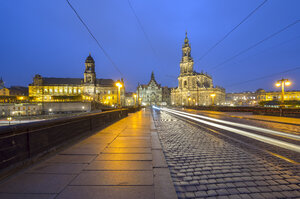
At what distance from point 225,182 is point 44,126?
200 inches

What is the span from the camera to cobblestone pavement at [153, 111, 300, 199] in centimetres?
295

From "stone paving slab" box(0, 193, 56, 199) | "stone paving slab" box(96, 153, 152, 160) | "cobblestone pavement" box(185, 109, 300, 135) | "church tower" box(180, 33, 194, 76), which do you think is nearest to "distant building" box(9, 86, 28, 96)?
"church tower" box(180, 33, 194, 76)

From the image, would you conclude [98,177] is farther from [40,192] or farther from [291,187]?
[291,187]

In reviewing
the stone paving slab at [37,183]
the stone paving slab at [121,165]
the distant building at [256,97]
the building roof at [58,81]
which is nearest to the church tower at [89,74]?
the building roof at [58,81]

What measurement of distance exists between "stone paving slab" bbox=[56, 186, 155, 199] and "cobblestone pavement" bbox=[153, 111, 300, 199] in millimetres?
696

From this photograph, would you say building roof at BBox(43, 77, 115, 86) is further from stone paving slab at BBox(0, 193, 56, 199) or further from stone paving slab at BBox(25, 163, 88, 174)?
stone paving slab at BBox(0, 193, 56, 199)

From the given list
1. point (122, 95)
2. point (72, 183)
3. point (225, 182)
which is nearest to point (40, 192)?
point (72, 183)

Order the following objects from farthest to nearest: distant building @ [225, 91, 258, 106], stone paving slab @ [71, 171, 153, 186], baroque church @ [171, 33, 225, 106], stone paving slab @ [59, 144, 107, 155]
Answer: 1. distant building @ [225, 91, 258, 106]
2. baroque church @ [171, 33, 225, 106]
3. stone paving slab @ [59, 144, 107, 155]
4. stone paving slab @ [71, 171, 153, 186]

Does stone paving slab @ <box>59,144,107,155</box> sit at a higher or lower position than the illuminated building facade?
lower

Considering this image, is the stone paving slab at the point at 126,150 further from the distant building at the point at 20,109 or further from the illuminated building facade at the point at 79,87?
the illuminated building facade at the point at 79,87

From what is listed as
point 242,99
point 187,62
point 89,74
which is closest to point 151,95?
point 187,62

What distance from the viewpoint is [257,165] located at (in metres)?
4.24

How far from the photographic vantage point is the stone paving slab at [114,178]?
3117mm

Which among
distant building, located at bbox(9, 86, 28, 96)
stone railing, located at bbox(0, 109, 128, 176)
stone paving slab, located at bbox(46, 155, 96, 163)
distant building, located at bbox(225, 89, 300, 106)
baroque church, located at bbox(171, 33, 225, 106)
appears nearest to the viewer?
stone railing, located at bbox(0, 109, 128, 176)
